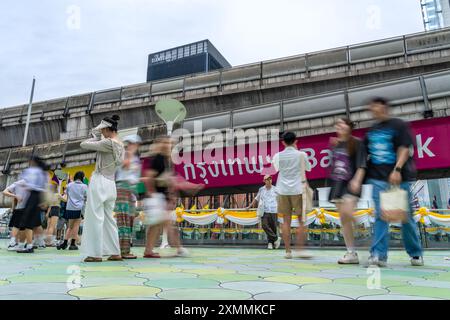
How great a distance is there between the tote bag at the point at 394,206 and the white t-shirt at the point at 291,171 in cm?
174

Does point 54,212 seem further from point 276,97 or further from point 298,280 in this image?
point 276,97

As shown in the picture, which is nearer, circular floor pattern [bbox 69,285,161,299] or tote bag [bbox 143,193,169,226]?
circular floor pattern [bbox 69,285,161,299]

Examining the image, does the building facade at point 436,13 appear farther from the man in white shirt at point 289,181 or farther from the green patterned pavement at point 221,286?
the green patterned pavement at point 221,286

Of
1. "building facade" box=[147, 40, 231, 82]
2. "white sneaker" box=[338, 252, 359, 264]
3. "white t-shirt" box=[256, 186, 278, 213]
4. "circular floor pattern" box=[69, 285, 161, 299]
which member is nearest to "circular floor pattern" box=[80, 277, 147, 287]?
"circular floor pattern" box=[69, 285, 161, 299]

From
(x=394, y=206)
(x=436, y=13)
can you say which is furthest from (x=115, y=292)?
(x=436, y=13)

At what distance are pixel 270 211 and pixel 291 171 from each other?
264cm

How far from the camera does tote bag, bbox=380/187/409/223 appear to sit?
121 inches

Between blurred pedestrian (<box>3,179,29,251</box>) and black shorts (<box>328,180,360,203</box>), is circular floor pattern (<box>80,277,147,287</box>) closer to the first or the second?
black shorts (<box>328,180,360,203</box>)

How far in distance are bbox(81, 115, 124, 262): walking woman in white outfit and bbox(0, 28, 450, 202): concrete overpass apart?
6.36 metres

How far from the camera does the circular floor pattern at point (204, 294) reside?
1.83m

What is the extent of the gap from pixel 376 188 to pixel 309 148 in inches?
214

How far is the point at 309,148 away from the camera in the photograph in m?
8.95

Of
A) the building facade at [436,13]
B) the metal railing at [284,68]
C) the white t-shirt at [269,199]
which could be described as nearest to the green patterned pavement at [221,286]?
the white t-shirt at [269,199]
